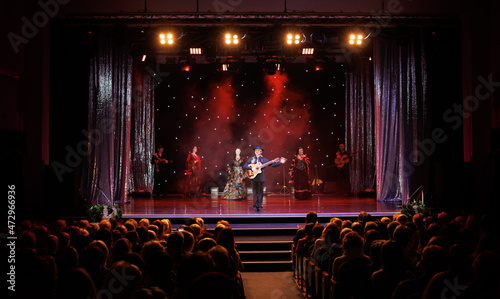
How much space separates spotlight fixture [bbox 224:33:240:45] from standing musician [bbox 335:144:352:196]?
5.64 metres

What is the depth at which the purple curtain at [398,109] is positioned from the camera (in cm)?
1159

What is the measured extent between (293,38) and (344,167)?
5392 mm

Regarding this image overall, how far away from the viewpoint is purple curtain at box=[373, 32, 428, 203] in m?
11.6

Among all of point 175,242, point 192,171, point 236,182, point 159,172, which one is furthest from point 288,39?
point 175,242

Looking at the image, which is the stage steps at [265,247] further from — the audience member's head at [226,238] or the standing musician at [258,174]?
the audience member's head at [226,238]

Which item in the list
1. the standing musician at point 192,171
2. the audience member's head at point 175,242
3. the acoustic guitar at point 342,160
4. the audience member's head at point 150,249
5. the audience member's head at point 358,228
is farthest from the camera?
the acoustic guitar at point 342,160

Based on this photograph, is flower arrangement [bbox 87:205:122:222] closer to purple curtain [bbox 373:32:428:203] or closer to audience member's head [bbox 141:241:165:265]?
audience member's head [bbox 141:241:165:265]

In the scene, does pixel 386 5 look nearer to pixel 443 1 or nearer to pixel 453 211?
pixel 443 1

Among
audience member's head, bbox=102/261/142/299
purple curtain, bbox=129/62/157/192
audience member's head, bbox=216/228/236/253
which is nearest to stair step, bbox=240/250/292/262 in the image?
audience member's head, bbox=216/228/236/253

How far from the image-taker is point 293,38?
37.0 feet

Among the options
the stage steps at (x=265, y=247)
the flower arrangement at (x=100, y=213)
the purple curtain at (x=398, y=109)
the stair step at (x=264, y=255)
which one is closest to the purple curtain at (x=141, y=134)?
the flower arrangement at (x=100, y=213)

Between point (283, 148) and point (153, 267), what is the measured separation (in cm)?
1343

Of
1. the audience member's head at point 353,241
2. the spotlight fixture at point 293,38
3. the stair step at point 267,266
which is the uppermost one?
the spotlight fixture at point 293,38

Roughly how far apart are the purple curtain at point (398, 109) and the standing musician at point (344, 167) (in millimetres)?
1676
